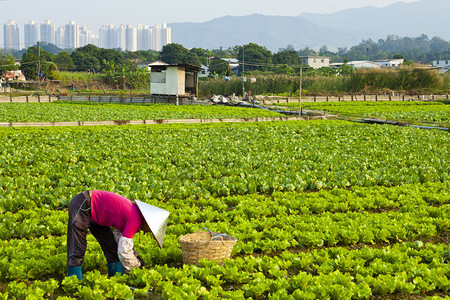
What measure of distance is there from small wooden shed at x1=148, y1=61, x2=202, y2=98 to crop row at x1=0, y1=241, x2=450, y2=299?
43.4m

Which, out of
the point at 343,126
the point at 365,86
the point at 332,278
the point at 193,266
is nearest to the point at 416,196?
the point at 332,278

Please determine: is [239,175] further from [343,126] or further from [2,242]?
[343,126]

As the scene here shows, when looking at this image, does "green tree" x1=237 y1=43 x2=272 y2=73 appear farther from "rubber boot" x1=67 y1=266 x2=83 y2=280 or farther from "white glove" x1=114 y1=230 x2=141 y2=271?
"rubber boot" x1=67 y1=266 x2=83 y2=280

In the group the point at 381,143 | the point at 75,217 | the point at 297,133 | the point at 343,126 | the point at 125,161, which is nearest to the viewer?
the point at 75,217

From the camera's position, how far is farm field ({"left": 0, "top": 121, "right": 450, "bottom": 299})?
6.28m

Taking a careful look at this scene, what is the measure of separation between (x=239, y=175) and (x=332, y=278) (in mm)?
7487

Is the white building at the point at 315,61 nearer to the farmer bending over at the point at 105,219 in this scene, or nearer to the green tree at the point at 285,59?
the green tree at the point at 285,59

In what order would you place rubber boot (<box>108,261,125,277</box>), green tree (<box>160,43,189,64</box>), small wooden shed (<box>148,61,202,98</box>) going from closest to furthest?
rubber boot (<box>108,261,125,277</box>), small wooden shed (<box>148,61,202,98</box>), green tree (<box>160,43,189,64</box>)

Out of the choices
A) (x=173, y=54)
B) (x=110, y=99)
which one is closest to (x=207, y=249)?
(x=110, y=99)

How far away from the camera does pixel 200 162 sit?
15.0 meters

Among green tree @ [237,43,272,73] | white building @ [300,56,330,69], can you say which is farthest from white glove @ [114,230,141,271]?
white building @ [300,56,330,69]

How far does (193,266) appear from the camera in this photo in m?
6.50

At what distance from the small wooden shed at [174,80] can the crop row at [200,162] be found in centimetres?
2671

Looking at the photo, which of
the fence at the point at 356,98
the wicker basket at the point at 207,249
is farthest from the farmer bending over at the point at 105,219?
the fence at the point at 356,98
